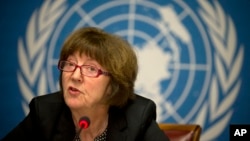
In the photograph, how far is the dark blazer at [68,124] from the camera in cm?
174

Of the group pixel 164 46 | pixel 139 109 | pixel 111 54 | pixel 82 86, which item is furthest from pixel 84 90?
pixel 164 46

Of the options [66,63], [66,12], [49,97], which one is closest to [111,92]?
[66,63]

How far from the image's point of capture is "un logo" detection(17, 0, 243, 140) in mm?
2826

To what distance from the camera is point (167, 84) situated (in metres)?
2.86

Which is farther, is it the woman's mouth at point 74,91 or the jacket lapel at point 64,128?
the jacket lapel at point 64,128

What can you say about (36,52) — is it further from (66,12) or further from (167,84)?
(167,84)

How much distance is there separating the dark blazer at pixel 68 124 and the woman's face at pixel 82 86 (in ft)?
0.70

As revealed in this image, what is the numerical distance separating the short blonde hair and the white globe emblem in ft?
3.55

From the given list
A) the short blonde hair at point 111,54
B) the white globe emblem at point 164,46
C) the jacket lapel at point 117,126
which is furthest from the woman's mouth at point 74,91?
the white globe emblem at point 164,46

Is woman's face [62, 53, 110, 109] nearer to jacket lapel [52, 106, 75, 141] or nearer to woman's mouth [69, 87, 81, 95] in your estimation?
woman's mouth [69, 87, 81, 95]

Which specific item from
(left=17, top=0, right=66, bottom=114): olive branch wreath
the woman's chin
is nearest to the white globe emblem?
(left=17, top=0, right=66, bottom=114): olive branch wreath

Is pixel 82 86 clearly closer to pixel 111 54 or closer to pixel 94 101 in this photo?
pixel 94 101

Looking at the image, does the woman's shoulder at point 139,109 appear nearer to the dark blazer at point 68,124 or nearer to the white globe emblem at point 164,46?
the dark blazer at point 68,124

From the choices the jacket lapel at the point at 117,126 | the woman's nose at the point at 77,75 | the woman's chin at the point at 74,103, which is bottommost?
the jacket lapel at the point at 117,126
